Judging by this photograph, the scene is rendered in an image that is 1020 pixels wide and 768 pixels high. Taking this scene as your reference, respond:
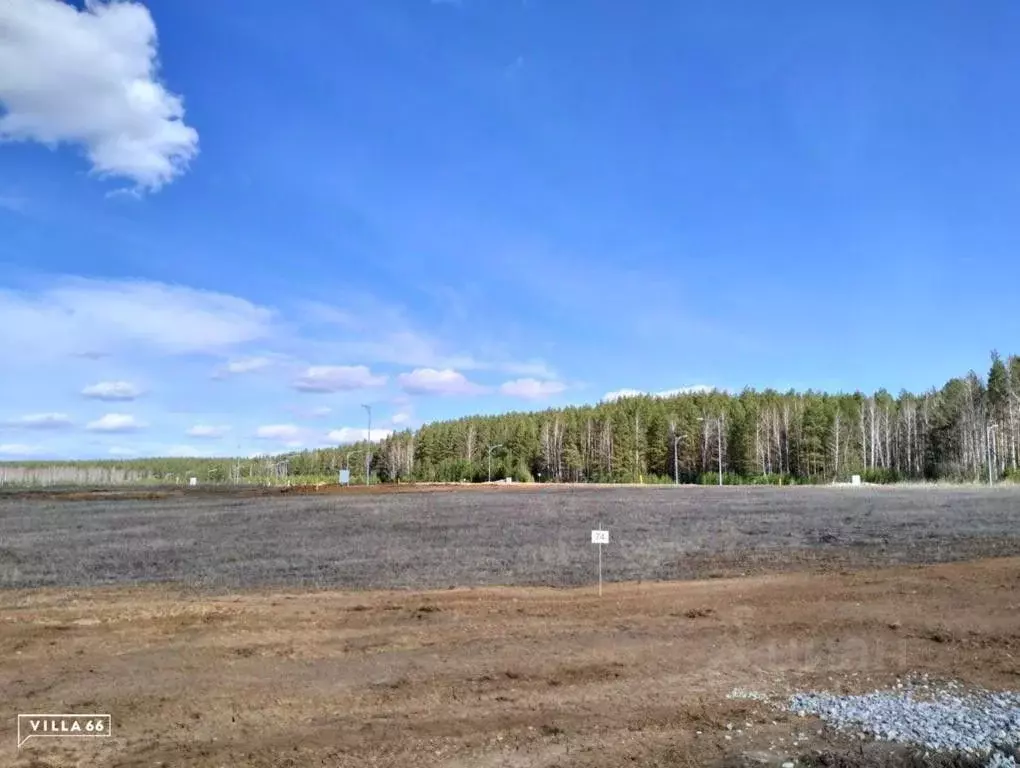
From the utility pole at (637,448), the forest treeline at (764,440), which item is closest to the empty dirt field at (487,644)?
the forest treeline at (764,440)

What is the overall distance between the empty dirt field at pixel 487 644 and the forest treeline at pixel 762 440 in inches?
2820

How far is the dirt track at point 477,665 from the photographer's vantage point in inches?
269

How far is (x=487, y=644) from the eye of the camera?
34.5ft

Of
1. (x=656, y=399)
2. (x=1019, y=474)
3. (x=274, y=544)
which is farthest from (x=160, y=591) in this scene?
(x=656, y=399)

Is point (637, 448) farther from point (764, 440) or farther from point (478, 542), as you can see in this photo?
point (478, 542)

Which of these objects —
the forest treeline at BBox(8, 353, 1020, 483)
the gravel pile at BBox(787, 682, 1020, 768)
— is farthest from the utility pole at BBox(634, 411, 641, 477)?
the gravel pile at BBox(787, 682, 1020, 768)

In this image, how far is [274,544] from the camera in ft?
82.2

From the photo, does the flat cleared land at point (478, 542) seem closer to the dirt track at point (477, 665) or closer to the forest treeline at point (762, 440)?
the dirt track at point (477, 665)

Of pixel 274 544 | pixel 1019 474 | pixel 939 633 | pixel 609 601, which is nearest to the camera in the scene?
pixel 939 633

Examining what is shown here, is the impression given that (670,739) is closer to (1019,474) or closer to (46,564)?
(46,564)

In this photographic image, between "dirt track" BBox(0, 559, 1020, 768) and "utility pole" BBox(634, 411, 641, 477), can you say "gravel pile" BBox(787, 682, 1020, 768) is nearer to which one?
"dirt track" BBox(0, 559, 1020, 768)

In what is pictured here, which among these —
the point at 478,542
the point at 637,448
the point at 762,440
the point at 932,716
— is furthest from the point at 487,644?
the point at 637,448

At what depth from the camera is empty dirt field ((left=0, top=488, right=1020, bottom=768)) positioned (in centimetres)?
690

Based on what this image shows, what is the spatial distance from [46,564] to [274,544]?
6.35m
